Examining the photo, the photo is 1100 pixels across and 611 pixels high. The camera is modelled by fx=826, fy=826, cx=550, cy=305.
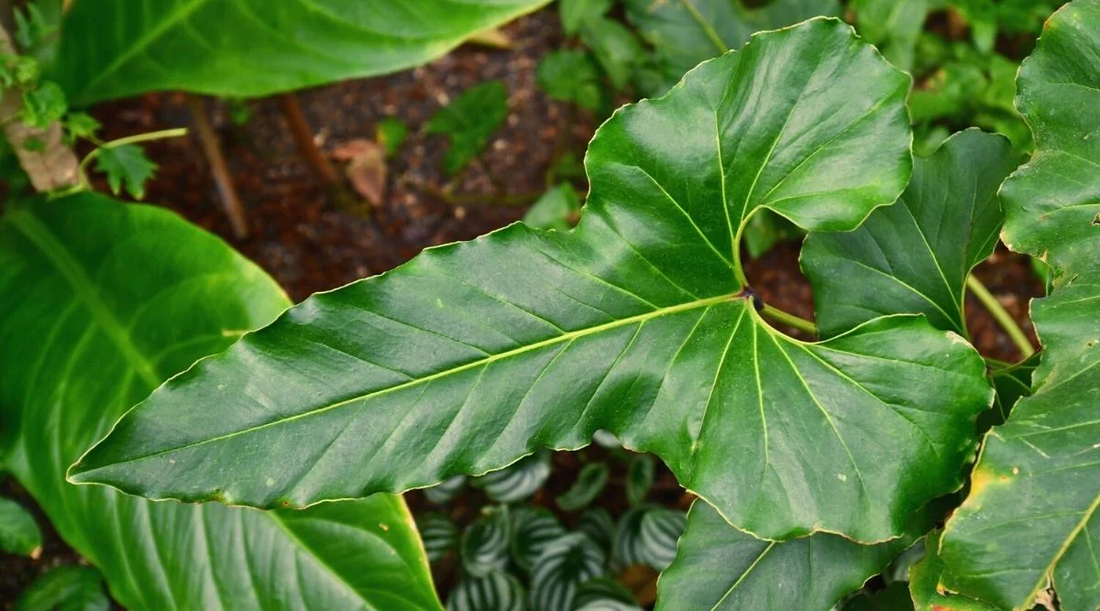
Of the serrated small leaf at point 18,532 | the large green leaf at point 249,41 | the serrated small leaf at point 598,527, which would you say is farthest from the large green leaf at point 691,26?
the serrated small leaf at point 18,532

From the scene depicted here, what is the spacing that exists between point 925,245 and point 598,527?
2.32 ft

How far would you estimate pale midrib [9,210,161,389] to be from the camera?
976 mm

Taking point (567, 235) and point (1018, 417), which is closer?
point (1018, 417)

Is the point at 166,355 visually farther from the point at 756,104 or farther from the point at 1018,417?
the point at 1018,417

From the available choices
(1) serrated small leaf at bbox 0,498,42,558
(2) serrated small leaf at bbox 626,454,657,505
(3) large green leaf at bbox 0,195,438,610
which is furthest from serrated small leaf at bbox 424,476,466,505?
(1) serrated small leaf at bbox 0,498,42,558

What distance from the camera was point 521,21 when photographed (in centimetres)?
197

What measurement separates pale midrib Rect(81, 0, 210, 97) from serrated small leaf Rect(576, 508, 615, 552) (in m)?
0.95

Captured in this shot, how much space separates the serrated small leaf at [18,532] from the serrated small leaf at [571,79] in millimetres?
1057

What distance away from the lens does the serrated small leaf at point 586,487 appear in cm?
131

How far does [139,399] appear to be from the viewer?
3.13 feet

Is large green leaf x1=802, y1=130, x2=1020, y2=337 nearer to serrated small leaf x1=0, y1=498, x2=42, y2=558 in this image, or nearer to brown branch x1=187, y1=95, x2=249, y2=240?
serrated small leaf x1=0, y1=498, x2=42, y2=558

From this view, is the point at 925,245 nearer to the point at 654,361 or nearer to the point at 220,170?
the point at 654,361

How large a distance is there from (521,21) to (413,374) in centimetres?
149

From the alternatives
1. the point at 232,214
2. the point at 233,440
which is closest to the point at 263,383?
the point at 233,440
